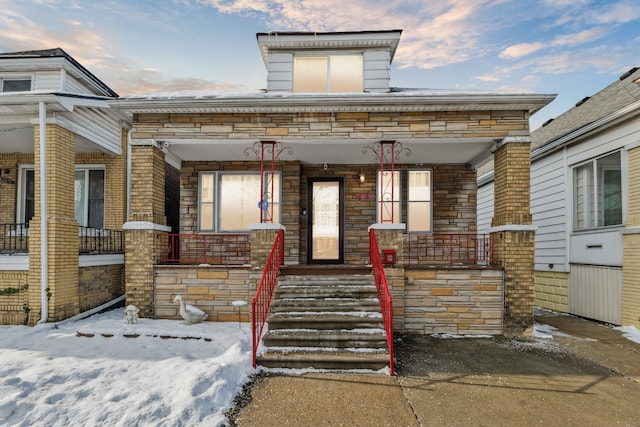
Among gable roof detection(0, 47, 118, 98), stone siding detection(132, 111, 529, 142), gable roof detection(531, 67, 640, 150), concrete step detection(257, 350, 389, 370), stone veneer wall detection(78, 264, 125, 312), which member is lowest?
concrete step detection(257, 350, 389, 370)

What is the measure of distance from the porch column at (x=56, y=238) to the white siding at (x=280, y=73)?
4.79 metres

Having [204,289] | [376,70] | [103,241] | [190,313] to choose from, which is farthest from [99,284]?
[376,70]

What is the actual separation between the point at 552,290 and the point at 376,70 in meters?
8.07

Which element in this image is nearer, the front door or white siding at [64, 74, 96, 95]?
white siding at [64, 74, 96, 95]

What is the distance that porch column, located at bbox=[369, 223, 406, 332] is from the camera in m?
7.10

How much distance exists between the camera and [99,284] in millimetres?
8461

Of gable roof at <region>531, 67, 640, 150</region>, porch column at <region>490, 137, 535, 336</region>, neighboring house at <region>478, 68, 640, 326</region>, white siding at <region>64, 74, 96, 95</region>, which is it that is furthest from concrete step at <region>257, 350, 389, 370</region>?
white siding at <region>64, 74, 96, 95</region>

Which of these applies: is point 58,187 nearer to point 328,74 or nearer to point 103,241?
point 103,241

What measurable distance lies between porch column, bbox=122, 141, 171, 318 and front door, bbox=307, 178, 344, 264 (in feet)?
12.9

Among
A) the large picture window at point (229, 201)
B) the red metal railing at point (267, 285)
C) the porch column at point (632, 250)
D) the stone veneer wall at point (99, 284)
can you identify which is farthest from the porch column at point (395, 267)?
the stone veneer wall at point (99, 284)

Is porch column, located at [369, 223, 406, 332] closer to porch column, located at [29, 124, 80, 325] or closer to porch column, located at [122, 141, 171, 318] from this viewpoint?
porch column, located at [122, 141, 171, 318]

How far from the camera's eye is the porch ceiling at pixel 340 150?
7.64m

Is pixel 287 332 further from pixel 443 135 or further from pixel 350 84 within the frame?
pixel 350 84

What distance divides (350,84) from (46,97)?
669 centimetres
